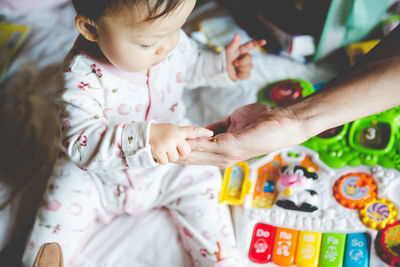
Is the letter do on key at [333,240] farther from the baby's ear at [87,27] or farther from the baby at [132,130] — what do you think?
the baby's ear at [87,27]

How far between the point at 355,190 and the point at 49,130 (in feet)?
2.59

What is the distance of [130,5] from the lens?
609mm

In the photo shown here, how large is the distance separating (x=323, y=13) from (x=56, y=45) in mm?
792

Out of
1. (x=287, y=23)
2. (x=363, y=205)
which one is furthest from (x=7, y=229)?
(x=287, y=23)

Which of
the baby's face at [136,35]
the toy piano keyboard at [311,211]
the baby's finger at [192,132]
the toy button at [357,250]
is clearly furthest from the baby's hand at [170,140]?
the toy button at [357,250]

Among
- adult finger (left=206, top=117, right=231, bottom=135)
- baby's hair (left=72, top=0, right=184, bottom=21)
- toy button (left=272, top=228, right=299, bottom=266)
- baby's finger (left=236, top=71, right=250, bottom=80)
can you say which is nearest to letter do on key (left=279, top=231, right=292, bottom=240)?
toy button (left=272, top=228, right=299, bottom=266)

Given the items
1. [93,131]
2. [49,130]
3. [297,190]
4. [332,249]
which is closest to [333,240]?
[332,249]

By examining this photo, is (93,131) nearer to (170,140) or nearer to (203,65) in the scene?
(170,140)

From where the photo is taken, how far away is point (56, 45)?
1.24 metres

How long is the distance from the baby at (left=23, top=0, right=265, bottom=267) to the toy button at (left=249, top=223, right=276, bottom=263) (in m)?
0.04

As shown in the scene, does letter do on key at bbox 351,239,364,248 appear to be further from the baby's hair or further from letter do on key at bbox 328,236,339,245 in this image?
the baby's hair

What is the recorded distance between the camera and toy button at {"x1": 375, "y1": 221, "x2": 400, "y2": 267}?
71cm

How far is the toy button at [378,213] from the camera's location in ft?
2.48

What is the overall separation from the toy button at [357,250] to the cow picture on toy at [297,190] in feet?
0.29
